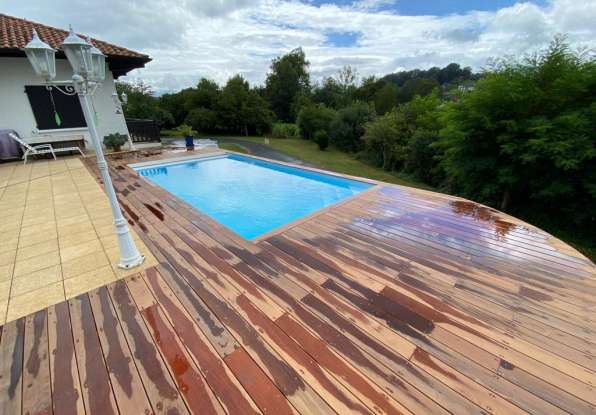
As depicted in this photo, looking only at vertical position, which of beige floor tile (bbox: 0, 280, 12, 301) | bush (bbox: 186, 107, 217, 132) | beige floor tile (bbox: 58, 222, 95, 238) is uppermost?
bush (bbox: 186, 107, 217, 132)

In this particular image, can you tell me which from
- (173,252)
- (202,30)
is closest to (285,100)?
(202,30)

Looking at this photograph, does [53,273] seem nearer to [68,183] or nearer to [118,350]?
[118,350]

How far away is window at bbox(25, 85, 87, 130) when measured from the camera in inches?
287

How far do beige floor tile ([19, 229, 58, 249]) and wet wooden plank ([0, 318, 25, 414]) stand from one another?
1540mm

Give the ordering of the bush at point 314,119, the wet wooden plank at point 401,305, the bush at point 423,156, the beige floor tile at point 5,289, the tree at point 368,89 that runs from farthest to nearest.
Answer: the tree at point 368,89 < the bush at point 314,119 < the bush at point 423,156 < the beige floor tile at point 5,289 < the wet wooden plank at point 401,305

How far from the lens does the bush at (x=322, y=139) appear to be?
1844 centimetres

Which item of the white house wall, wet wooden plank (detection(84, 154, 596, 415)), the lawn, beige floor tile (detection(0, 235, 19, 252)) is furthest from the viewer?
the white house wall

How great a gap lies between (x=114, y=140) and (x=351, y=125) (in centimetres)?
1502

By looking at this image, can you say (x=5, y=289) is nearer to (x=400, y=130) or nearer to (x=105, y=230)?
(x=105, y=230)

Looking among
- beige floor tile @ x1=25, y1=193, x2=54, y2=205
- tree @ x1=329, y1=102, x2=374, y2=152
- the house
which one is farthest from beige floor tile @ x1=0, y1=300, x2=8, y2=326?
tree @ x1=329, y1=102, x2=374, y2=152

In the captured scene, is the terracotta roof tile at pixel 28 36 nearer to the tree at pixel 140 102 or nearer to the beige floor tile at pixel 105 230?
the beige floor tile at pixel 105 230

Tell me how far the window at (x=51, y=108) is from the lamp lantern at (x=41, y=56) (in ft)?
23.8

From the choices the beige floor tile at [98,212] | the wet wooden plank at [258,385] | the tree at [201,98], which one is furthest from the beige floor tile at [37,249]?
the tree at [201,98]

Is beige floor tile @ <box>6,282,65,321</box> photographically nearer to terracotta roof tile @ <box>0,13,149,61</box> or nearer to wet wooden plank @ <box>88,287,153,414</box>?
wet wooden plank @ <box>88,287,153,414</box>
